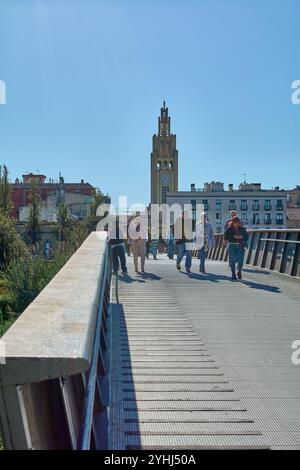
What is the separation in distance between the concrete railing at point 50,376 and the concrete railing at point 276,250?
11.8 meters

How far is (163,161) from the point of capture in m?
164

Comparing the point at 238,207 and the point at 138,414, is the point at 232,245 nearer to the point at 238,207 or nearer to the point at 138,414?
the point at 138,414

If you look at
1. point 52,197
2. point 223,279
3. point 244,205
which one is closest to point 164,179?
point 244,205

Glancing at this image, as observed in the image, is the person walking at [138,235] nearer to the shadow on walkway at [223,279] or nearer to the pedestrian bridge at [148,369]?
the shadow on walkway at [223,279]

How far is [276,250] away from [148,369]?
11589 millimetres

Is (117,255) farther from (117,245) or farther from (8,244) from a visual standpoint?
(8,244)

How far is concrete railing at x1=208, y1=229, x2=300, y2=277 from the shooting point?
49.2ft

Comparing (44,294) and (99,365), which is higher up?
(44,294)
